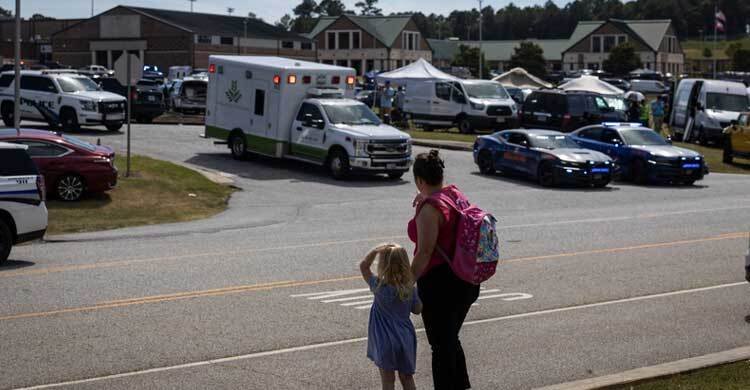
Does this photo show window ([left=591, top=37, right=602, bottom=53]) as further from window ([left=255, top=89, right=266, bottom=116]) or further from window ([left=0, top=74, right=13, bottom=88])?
window ([left=255, top=89, right=266, bottom=116])

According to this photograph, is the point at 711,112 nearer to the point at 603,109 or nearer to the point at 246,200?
the point at 603,109

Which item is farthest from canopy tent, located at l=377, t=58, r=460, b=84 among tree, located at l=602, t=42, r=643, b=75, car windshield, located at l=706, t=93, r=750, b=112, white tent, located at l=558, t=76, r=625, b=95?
tree, located at l=602, t=42, r=643, b=75

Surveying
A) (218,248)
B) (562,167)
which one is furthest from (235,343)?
(562,167)

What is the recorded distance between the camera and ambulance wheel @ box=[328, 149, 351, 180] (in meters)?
29.1

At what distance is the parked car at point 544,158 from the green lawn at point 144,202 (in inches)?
319

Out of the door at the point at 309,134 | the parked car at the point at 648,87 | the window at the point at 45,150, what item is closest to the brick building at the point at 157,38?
the parked car at the point at 648,87

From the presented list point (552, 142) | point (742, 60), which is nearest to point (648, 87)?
point (742, 60)

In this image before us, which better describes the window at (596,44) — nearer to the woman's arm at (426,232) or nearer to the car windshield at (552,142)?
the car windshield at (552,142)

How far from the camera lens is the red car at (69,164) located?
2188 cm

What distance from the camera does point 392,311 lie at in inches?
284

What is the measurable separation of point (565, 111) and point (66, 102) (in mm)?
17599

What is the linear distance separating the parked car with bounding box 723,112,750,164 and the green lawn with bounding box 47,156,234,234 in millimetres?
17327

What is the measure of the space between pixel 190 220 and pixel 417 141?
1808 cm

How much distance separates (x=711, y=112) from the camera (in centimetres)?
4166
